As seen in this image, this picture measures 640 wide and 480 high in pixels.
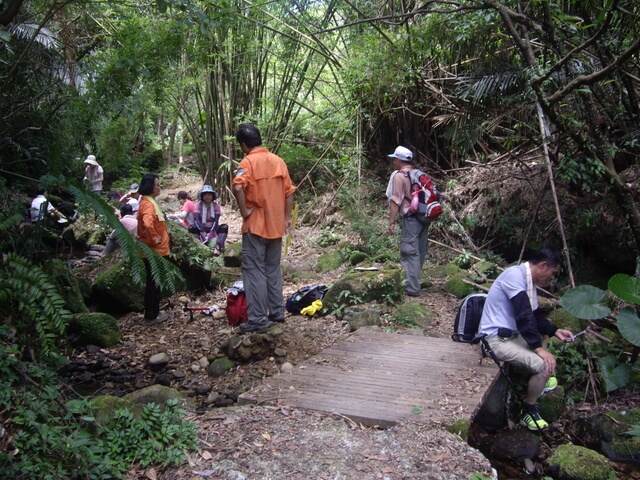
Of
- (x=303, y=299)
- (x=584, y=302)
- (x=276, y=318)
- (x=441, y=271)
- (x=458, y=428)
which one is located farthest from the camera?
(x=441, y=271)

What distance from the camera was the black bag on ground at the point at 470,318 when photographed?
194 inches

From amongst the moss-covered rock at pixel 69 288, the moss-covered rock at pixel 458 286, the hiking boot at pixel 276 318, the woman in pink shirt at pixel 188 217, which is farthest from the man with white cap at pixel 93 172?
the moss-covered rock at pixel 458 286

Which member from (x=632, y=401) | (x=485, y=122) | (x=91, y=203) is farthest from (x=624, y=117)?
(x=91, y=203)

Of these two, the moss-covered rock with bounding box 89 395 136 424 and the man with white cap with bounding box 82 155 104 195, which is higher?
the man with white cap with bounding box 82 155 104 195

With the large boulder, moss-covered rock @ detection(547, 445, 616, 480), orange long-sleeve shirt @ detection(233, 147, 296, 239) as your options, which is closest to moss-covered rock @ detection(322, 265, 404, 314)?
orange long-sleeve shirt @ detection(233, 147, 296, 239)

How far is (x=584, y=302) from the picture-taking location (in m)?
5.14

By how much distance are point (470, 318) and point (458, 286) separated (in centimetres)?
262

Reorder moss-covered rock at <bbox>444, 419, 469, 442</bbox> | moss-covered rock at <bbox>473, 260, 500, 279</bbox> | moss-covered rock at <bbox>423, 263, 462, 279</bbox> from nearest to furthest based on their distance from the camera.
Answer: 1. moss-covered rock at <bbox>444, 419, 469, 442</bbox>
2. moss-covered rock at <bbox>473, 260, 500, 279</bbox>
3. moss-covered rock at <bbox>423, 263, 462, 279</bbox>

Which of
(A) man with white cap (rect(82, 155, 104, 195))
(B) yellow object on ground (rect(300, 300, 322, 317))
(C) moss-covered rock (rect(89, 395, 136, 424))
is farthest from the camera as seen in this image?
(A) man with white cap (rect(82, 155, 104, 195))

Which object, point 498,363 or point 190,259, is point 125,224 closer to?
point 190,259

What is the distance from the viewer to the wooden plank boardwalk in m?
3.72

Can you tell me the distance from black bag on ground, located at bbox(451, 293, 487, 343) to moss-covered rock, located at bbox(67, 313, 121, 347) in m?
3.48

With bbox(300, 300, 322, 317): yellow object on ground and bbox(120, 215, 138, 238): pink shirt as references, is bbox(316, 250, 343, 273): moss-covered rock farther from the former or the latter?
bbox(120, 215, 138, 238): pink shirt

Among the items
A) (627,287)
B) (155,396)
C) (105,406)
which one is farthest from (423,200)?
(105,406)
